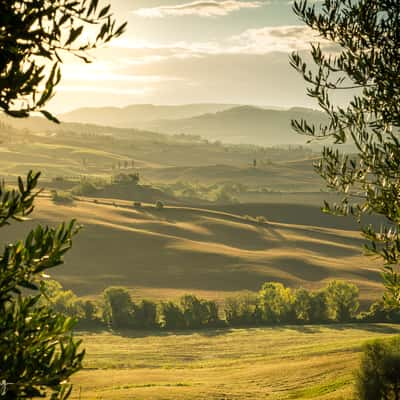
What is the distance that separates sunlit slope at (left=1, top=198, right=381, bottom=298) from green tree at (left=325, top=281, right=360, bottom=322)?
999 centimetres

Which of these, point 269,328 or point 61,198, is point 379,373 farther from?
Answer: point 61,198

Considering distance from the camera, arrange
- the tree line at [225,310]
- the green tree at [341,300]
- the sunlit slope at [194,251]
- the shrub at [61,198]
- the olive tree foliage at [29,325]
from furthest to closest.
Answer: the shrub at [61,198] < the sunlit slope at [194,251] < the green tree at [341,300] < the tree line at [225,310] < the olive tree foliage at [29,325]

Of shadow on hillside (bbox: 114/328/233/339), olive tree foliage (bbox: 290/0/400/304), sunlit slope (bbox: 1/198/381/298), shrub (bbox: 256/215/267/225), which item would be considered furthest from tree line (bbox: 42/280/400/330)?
olive tree foliage (bbox: 290/0/400/304)

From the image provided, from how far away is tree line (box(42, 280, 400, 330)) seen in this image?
94812mm

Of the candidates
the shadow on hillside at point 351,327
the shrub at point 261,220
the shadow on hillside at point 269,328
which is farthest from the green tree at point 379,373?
the shrub at point 261,220

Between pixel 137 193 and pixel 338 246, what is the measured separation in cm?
6956

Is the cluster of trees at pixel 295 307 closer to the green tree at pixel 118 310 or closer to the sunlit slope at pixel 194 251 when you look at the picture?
the sunlit slope at pixel 194 251

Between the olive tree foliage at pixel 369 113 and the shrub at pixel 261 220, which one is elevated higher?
the olive tree foliage at pixel 369 113

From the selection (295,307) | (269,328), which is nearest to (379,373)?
(269,328)

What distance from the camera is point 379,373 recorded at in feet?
103

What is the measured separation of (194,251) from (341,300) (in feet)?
135

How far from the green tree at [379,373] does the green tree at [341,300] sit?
Result: 218 feet

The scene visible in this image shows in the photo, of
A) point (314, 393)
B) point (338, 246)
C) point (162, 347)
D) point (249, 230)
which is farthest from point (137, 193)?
point (314, 393)

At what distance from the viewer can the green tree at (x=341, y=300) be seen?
97.5m
